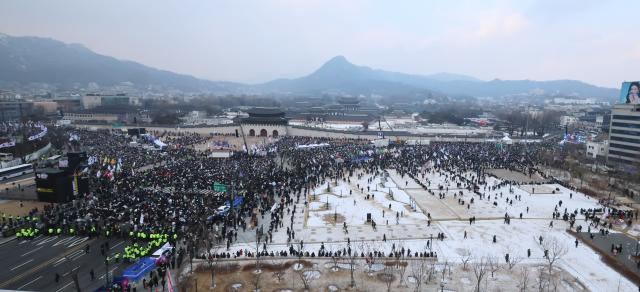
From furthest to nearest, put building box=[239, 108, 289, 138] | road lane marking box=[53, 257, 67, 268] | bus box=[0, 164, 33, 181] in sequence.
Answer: building box=[239, 108, 289, 138] → bus box=[0, 164, 33, 181] → road lane marking box=[53, 257, 67, 268]

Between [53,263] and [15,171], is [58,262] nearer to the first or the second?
[53,263]

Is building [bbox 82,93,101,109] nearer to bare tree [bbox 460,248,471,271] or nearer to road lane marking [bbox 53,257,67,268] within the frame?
road lane marking [bbox 53,257,67,268]

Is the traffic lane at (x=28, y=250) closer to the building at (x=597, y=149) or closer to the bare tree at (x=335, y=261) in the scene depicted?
the bare tree at (x=335, y=261)

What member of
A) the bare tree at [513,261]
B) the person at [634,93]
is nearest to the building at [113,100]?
the person at [634,93]

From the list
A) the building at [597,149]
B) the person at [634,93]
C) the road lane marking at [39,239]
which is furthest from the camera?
the building at [597,149]

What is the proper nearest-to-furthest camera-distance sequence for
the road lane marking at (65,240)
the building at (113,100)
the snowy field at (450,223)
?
1. the snowy field at (450,223)
2. the road lane marking at (65,240)
3. the building at (113,100)

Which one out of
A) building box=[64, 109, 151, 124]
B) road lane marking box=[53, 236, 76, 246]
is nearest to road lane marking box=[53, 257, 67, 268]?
road lane marking box=[53, 236, 76, 246]

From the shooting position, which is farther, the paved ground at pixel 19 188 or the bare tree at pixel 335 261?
the paved ground at pixel 19 188
